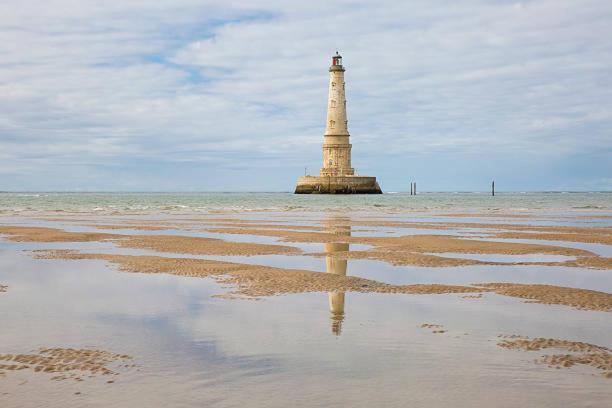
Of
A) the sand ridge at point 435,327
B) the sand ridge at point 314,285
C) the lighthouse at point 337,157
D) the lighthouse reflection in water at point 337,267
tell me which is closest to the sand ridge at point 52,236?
the lighthouse reflection in water at point 337,267

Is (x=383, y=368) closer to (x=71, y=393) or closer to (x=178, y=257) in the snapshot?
(x=71, y=393)

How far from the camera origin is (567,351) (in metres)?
7.35

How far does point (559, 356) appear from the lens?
7141 millimetres

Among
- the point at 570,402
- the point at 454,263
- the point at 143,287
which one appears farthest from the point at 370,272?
the point at 570,402

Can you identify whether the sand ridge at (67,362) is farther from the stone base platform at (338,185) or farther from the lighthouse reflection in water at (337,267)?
the stone base platform at (338,185)

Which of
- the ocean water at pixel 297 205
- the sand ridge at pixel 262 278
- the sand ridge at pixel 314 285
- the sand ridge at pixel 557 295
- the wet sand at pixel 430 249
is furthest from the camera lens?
the ocean water at pixel 297 205

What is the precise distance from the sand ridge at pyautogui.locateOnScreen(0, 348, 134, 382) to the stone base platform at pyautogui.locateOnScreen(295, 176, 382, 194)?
322ft

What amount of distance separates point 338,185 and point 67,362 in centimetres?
9931

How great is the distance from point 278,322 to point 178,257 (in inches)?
363

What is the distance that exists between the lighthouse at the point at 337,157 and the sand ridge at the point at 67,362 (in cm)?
9337

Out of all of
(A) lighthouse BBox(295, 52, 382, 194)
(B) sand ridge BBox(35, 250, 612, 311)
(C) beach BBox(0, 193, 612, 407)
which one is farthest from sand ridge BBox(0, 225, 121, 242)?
(A) lighthouse BBox(295, 52, 382, 194)

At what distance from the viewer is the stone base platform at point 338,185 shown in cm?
10538

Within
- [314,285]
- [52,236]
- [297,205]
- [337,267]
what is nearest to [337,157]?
[297,205]

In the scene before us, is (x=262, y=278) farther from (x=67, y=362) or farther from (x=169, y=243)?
(x=169, y=243)
